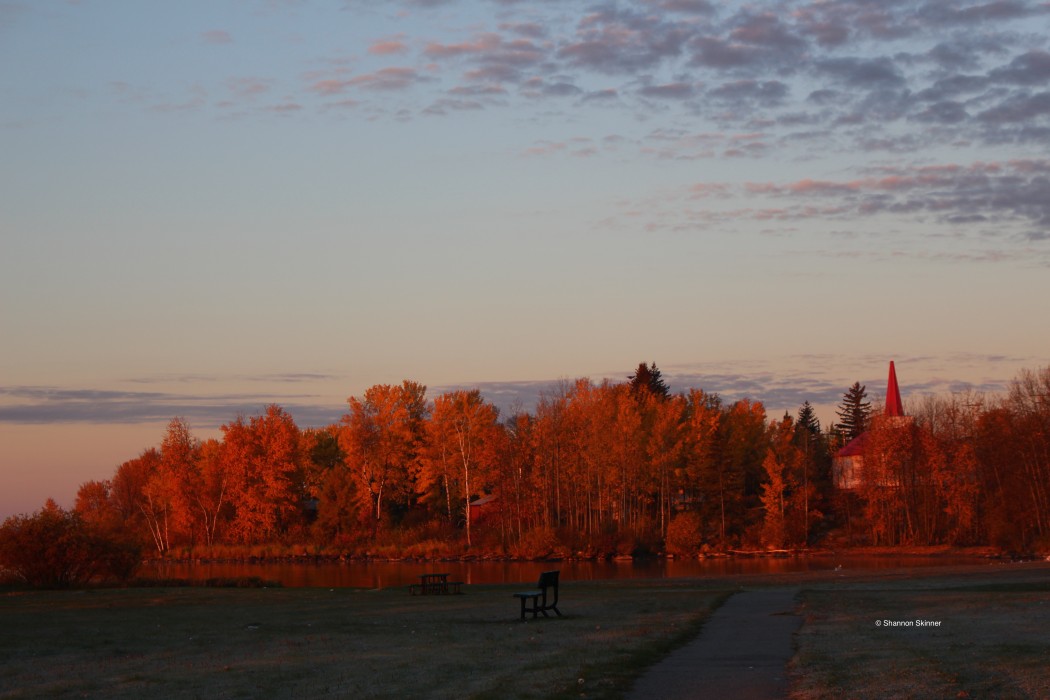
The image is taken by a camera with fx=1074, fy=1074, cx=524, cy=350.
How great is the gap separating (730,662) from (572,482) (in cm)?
7529

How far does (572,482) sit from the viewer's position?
9206 centimetres

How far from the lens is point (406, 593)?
38969 mm

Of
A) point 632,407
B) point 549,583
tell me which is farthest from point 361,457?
point 549,583

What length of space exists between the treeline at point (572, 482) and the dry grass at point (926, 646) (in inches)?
2020

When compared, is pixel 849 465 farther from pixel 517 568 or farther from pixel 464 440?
pixel 517 568

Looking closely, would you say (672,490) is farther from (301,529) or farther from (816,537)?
(301,529)

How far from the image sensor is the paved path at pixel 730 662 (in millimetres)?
14273

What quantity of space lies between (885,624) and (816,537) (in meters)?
70.1

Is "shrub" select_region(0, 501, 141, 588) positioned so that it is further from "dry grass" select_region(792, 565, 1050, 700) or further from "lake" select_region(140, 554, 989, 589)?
"dry grass" select_region(792, 565, 1050, 700)

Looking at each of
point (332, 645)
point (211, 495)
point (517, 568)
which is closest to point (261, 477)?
point (211, 495)

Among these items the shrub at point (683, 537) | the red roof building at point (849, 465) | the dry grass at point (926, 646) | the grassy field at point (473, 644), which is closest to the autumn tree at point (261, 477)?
the shrub at point (683, 537)

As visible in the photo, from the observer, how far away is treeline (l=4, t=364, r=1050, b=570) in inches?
3282

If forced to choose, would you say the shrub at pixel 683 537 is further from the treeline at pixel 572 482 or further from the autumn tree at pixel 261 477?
the autumn tree at pixel 261 477

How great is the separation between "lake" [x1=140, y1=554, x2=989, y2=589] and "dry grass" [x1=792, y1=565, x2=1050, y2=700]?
25.6 m
